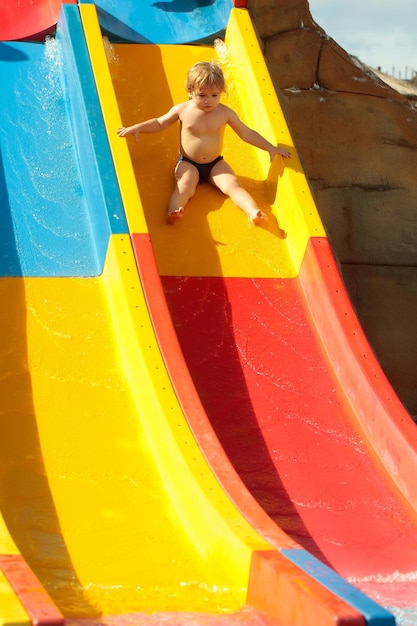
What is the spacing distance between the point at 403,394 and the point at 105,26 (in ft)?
8.70

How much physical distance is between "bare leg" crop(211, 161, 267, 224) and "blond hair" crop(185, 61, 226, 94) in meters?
0.34

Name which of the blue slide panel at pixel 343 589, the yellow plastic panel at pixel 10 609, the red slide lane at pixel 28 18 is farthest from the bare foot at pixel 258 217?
the yellow plastic panel at pixel 10 609

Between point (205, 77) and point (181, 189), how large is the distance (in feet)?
1.66

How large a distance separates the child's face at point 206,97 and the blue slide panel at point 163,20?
31.4 inches

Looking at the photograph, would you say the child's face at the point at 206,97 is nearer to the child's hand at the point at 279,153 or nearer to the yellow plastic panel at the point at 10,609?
the child's hand at the point at 279,153

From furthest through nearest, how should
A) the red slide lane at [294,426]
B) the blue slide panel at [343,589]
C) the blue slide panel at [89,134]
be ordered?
the blue slide panel at [89,134] < the red slide lane at [294,426] < the blue slide panel at [343,589]

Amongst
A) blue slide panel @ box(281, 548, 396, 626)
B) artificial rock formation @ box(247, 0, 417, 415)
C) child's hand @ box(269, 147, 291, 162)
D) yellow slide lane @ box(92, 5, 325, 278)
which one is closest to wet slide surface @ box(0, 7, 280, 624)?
blue slide panel @ box(281, 548, 396, 626)

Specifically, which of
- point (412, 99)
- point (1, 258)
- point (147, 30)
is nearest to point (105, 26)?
point (147, 30)

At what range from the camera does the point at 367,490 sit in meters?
3.44

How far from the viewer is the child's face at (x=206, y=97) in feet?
14.6

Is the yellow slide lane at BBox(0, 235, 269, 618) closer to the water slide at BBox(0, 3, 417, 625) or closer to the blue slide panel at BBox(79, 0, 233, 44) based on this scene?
the water slide at BBox(0, 3, 417, 625)

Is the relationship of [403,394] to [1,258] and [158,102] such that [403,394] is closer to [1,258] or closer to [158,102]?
[158,102]

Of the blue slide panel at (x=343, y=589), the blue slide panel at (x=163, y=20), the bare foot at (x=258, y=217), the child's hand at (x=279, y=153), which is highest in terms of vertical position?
the blue slide panel at (x=163, y=20)

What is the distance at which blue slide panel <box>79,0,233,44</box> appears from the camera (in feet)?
16.9
